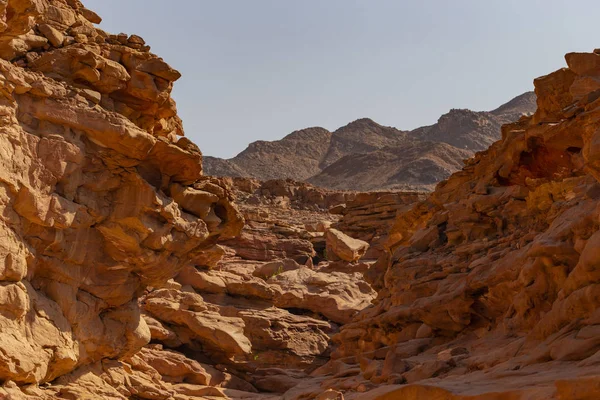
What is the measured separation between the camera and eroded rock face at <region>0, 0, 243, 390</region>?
39.3 feet

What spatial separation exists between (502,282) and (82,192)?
8.42 meters

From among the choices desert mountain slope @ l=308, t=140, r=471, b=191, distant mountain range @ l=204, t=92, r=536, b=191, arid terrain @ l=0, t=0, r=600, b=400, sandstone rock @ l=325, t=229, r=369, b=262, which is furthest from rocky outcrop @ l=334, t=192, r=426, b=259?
desert mountain slope @ l=308, t=140, r=471, b=191

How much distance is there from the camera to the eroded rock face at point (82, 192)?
11984mm

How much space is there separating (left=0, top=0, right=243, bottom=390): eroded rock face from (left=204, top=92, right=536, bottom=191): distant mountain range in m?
63.4

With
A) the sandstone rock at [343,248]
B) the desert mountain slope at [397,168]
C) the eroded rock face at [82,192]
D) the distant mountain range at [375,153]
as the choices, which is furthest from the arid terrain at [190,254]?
the desert mountain slope at [397,168]

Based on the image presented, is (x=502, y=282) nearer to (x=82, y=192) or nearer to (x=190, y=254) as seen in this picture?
(x=190, y=254)

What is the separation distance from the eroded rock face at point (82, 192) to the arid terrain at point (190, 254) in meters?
0.04

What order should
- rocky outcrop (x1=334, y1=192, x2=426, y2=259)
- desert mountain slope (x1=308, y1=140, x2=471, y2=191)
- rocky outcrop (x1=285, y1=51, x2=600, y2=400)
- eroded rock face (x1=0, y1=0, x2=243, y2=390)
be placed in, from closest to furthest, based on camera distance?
1. rocky outcrop (x1=285, y1=51, x2=600, y2=400)
2. eroded rock face (x1=0, y1=0, x2=243, y2=390)
3. rocky outcrop (x1=334, y1=192, x2=426, y2=259)
4. desert mountain slope (x1=308, y1=140, x2=471, y2=191)

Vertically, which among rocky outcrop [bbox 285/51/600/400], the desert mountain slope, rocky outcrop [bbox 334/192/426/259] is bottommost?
rocky outcrop [bbox 285/51/600/400]

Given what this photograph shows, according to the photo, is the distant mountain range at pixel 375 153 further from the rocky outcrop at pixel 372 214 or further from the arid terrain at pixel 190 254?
the arid terrain at pixel 190 254

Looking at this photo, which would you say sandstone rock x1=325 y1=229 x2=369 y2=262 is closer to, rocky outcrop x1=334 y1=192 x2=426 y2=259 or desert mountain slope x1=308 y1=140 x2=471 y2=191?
rocky outcrop x1=334 y1=192 x2=426 y2=259

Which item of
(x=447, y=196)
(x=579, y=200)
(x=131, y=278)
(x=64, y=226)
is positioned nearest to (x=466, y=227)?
(x=447, y=196)

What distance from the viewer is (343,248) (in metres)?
30.2

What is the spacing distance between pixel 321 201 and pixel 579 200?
143 feet
